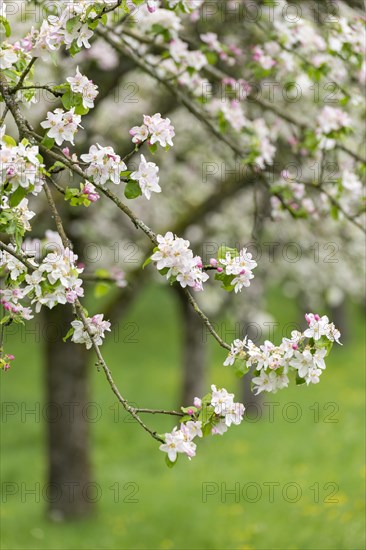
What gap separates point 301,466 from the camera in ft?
39.0

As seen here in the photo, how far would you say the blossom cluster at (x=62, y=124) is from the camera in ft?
9.89

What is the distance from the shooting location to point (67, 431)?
9.90 metres

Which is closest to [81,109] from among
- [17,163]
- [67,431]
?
[17,163]

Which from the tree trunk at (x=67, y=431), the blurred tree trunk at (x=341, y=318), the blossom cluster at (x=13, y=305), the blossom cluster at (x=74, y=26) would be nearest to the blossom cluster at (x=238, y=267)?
the blossom cluster at (x=13, y=305)

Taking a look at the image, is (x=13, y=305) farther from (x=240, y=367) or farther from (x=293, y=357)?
(x=293, y=357)

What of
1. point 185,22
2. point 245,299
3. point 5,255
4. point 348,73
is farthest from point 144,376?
point 5,255

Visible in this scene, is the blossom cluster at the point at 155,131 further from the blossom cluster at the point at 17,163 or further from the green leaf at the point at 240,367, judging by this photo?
the green leaf at the point at 240,367

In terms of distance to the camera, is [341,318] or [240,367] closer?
[240,367]

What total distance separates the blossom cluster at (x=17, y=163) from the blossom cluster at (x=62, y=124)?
0.24m

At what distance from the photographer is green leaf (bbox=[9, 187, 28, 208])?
2.83 m

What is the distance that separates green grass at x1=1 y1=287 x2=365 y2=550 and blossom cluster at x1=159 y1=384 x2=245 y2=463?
5.01 m

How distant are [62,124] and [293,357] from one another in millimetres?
1265

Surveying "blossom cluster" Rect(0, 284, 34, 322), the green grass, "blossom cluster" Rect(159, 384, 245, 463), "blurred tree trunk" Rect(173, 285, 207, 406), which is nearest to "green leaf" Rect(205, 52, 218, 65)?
"blossom cluster" Rect(0, 284, 34, 322)

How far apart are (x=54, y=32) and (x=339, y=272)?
11326 millimetres
